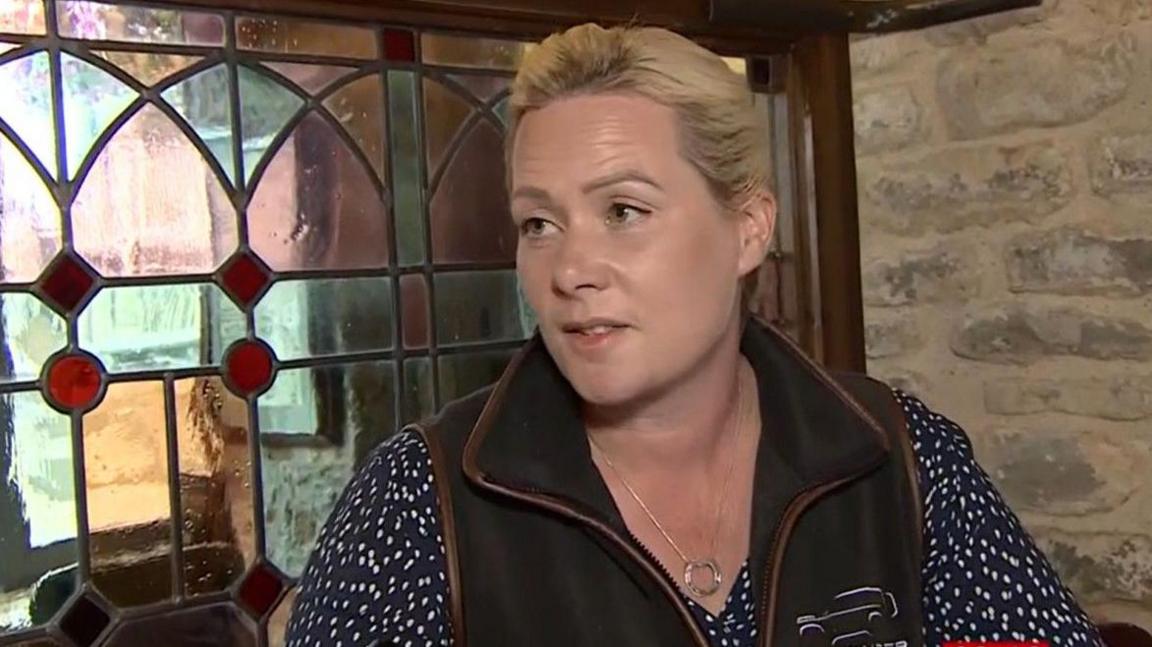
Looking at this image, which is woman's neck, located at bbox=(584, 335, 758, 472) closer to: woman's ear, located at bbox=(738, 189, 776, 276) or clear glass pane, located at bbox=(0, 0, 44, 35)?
woman's ear, located at bbox=(738, 189, 776, 276)

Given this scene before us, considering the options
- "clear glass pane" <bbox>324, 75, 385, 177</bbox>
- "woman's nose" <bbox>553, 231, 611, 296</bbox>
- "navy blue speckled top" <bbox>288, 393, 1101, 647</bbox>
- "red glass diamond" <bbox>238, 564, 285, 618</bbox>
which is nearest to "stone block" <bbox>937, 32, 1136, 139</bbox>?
"navy blue speckled top" <bbox>288, 393, 1101, 647</bbox>

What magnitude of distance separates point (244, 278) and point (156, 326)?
134 millimetres

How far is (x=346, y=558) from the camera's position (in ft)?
4.45

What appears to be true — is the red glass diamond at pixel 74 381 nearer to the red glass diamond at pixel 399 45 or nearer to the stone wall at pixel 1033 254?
the red glass diamond at pixel 399 45

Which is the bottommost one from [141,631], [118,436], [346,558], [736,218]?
[141,631]

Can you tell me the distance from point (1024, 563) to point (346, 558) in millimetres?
764

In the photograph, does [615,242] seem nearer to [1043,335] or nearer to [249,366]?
[249,366]

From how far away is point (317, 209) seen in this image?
1842 mm

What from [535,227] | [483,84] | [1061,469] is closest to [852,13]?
[483,84]

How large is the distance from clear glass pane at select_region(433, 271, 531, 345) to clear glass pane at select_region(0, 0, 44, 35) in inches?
25.1

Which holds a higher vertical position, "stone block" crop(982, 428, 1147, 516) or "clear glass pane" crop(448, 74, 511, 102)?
"clear glass pane" crop(448, 74, 511, 102)

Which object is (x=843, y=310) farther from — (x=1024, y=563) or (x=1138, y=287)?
(x=1024, y=563)

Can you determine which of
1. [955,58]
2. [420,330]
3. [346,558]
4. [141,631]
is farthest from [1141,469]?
[141,631]

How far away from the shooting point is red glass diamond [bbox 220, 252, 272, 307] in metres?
1.74
